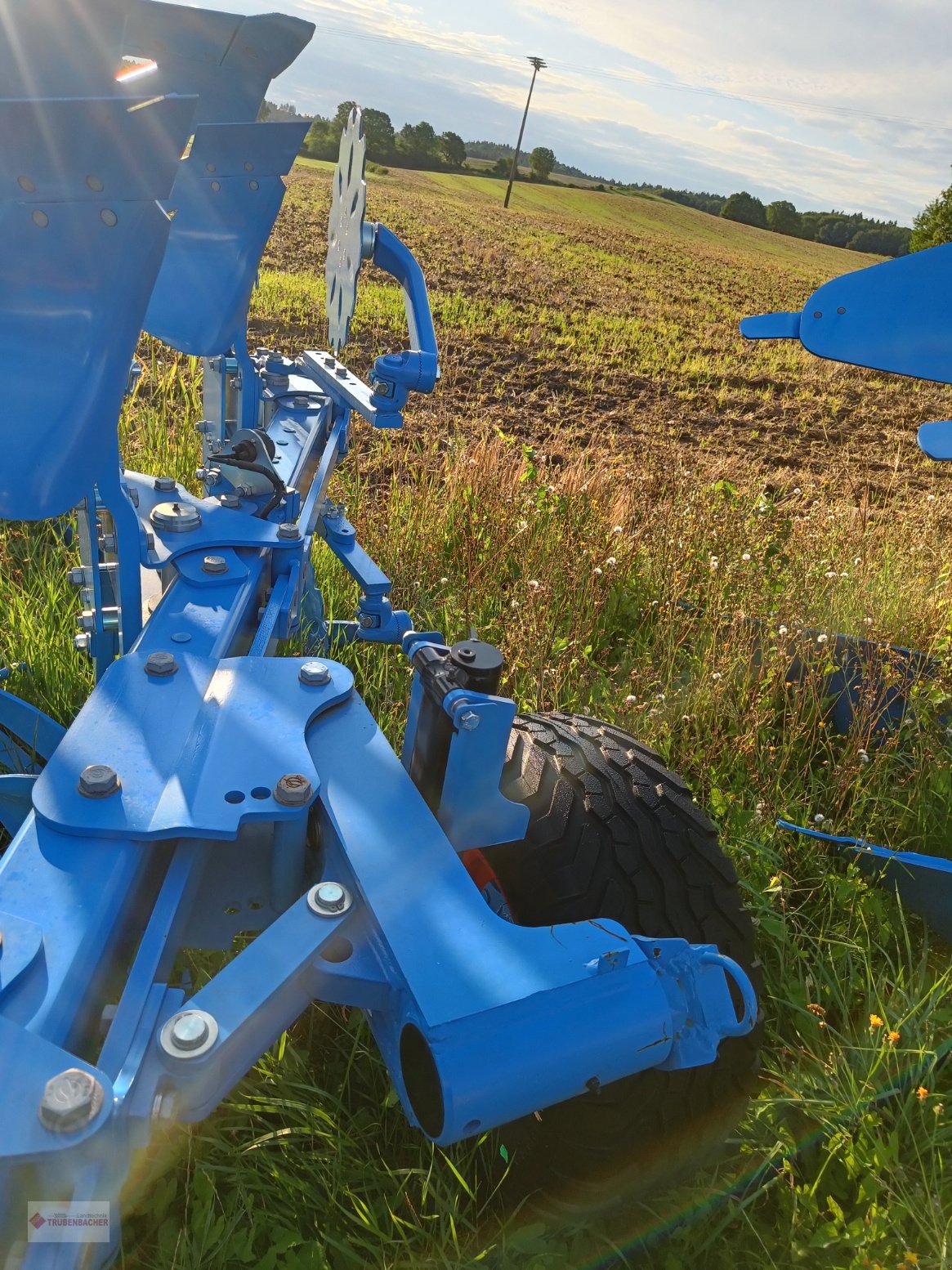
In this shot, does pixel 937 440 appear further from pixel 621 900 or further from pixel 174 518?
pixel 174 518

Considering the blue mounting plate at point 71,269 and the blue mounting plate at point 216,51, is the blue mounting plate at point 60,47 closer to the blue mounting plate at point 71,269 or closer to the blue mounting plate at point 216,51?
the blue mounting plate at point 71,269

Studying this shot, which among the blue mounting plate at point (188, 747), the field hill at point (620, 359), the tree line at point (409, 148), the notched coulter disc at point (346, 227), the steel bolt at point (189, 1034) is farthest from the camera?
the tree line at point (409, 148)

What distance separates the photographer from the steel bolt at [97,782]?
1132mm

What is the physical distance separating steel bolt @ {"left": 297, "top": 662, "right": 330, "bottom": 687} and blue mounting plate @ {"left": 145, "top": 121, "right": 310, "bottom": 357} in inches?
47.1

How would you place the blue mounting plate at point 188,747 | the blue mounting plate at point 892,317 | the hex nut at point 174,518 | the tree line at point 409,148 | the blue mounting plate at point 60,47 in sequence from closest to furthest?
the blue mounting plate at point 60,47
the blue mounting plate at point 188,747
the hex nut at point 174,518
the blue mounting plate at point 892,317
the tree line at point 409,148

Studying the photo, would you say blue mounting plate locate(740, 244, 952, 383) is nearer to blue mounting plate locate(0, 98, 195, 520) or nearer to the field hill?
blue mounting plate locate(0, 98, 195, 520)

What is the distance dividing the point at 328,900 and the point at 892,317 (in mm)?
1843

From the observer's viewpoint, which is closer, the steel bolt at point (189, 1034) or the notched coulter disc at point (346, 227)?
the steel bolt at point (189, 1034)

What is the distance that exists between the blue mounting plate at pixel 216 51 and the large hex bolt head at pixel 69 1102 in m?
2.00

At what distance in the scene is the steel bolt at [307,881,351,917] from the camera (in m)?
1.07

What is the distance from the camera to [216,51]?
212 cm

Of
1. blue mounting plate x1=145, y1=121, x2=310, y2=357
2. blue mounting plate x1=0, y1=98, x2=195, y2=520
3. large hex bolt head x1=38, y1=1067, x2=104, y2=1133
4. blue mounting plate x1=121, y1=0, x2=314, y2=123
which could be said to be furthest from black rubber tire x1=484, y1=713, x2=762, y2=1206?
blue mounting plate x1=121, y1=0, x2=314, y2=123

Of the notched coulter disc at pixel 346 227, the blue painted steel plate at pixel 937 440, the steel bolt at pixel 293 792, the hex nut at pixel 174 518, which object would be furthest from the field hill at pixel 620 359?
the steel bolt at pixel 293 792

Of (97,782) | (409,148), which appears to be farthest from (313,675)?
(409,148)
